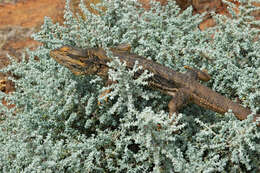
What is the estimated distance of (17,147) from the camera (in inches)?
117

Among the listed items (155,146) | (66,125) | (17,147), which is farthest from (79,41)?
(155,146)

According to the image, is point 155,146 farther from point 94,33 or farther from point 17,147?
point 94,33

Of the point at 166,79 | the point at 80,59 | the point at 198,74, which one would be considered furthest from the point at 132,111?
the point at 198,74

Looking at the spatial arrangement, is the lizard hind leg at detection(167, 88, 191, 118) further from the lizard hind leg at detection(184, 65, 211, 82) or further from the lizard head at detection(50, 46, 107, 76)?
the lizard head at detection(50, 46, 107, 76)

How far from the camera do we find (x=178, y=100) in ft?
9.86

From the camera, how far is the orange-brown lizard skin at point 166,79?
117 inches

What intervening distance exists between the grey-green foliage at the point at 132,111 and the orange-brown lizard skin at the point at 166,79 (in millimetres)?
123

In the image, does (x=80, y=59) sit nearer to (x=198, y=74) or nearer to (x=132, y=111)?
(x=132, y=111)

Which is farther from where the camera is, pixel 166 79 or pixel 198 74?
pixel 198 74

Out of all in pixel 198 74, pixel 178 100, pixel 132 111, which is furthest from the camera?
pixel 198 74

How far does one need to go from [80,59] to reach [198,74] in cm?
131

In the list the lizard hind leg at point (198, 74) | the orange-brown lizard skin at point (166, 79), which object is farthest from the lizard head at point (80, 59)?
the lizard hind leg at point (198, 74)

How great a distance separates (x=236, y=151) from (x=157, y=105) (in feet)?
3.17

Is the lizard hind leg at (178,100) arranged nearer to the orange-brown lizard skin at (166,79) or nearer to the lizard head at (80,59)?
the orange-brown lizard skin at (166,79)
